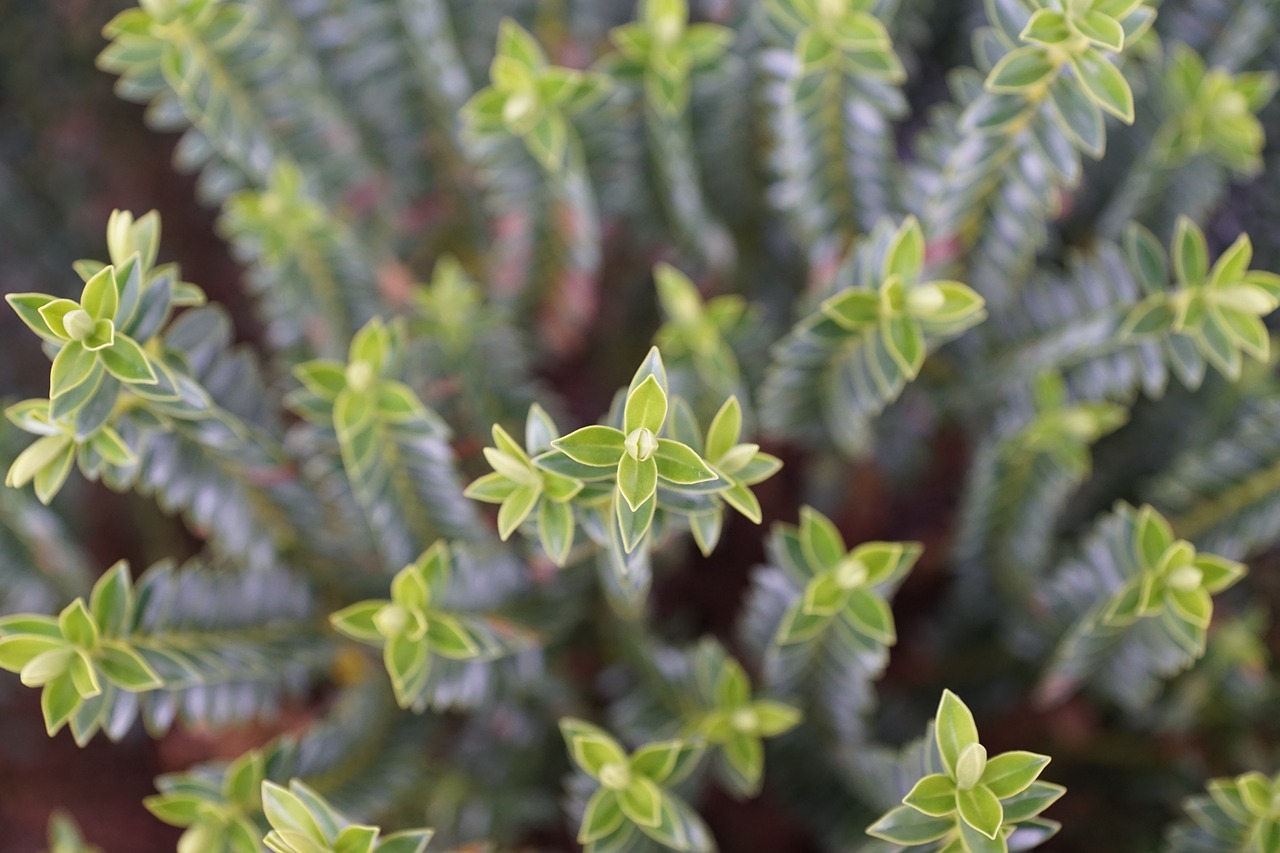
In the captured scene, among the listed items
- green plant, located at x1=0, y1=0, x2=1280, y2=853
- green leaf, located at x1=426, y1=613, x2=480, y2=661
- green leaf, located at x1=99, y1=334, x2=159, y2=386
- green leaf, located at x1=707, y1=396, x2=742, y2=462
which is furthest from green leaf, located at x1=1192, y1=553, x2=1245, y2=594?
green leaf, located at x1=99, y1=334, x2=159, y2=386

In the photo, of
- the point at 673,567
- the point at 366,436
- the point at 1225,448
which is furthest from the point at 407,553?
the point at 1225,448

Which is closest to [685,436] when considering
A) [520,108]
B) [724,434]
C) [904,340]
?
[724,434]

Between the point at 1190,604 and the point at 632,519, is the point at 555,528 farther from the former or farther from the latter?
the point at 1190,604

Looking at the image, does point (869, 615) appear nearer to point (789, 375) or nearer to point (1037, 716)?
point (789, 375)

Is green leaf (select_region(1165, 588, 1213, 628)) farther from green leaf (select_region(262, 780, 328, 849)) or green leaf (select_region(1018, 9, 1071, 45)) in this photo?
green leaf (select_region(262, 780, 328, 849))

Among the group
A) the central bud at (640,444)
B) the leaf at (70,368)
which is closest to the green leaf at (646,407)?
the central bud at (640,444)

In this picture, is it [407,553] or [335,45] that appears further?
[335,45]

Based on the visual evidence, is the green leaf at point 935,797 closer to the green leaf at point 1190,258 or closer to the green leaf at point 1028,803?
the green leaf at point 1028,803
